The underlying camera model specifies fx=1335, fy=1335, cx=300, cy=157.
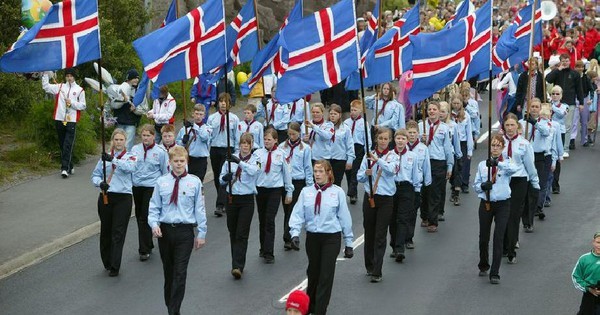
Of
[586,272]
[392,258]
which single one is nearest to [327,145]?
[392,258]

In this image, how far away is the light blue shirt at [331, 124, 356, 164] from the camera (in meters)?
20.0

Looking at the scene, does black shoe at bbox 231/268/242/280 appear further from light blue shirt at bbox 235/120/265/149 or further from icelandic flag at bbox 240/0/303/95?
light blue shirt at bbox 235/120/265/149

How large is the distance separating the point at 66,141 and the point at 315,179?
8.61 metres

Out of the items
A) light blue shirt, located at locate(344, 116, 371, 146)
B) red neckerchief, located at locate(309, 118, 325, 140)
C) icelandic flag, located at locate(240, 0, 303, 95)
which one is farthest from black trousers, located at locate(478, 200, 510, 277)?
light blue shirt, located at locate(344, 116, 371, 146)

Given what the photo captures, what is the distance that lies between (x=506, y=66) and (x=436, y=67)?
483cm

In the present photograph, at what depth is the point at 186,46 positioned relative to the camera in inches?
651

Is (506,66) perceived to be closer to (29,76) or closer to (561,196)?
(561,196)

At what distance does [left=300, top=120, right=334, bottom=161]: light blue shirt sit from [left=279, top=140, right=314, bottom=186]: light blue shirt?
5.43 feet

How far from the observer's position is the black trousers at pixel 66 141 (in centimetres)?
2214

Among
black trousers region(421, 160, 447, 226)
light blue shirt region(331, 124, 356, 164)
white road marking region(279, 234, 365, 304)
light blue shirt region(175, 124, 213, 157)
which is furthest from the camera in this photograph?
light blue shirt region(331, 124, 356, 164)

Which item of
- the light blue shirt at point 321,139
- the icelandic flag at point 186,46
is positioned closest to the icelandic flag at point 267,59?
the icelandic flag at point 186,46

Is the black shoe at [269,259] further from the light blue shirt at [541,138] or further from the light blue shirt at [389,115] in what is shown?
the light blue shirt at [389,115]

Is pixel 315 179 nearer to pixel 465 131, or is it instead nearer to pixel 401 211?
pixel 401 211

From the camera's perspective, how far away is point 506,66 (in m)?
21.5
